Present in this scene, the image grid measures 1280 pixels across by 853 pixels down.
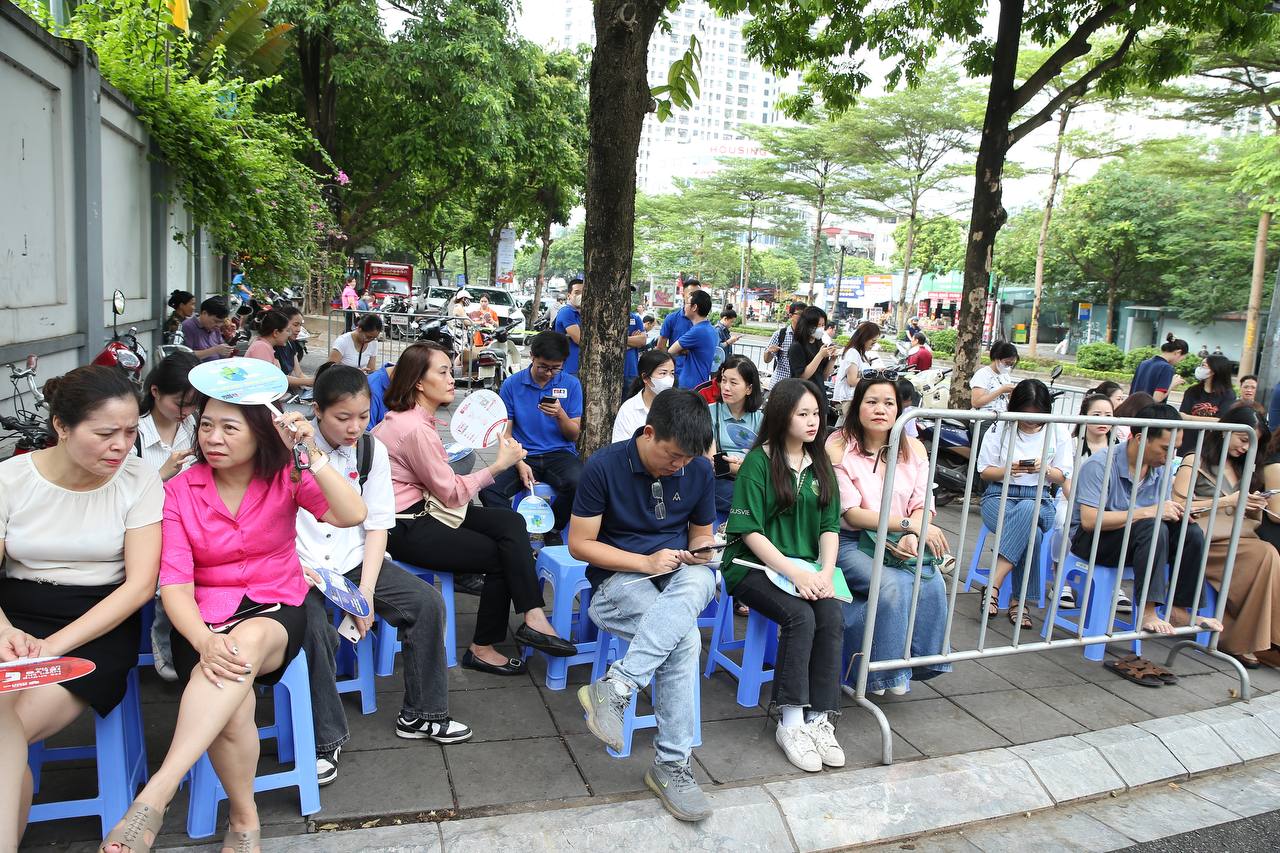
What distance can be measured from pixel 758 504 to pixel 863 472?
649 mm

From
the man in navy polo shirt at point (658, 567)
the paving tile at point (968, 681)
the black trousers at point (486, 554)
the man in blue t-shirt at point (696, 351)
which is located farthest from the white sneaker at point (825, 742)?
the man in blue t-shirt at point (696, 351)

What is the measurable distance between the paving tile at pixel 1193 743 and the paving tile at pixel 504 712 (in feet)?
8.62

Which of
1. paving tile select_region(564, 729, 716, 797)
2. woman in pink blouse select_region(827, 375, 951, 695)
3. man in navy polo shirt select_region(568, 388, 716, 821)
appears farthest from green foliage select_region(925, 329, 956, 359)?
paving tile select_region(564, 729, 716, 797)

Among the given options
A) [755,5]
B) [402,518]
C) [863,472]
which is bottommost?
[402,518]

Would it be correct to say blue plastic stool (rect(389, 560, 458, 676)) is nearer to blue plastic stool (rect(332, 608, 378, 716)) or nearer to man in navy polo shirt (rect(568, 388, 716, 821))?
blue plastic stool (rect(332, 608, 378, 716))

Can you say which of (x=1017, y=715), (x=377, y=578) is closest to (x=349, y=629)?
(x=377, y=578)

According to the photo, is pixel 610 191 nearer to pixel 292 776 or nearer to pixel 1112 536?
pixel 292 776

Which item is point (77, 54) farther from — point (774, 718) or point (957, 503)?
point (957, 503)

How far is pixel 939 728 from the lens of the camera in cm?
352

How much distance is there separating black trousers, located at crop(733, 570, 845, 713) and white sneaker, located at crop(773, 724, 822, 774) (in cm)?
10

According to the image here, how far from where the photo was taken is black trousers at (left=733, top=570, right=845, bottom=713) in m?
3.14

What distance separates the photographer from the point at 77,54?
6387mm

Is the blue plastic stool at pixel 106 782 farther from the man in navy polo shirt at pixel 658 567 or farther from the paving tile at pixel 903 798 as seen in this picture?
the paving tile at pixel 903 798

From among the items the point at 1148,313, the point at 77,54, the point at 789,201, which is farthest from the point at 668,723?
the point at 1148,313
